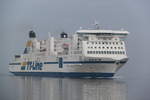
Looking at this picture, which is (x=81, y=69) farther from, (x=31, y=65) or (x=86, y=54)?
(x=31, y=65)

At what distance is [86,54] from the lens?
27.6m

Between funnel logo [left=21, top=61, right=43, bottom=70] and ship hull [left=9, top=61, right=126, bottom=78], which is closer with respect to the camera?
ship hull [left=9, top=61, right=126, bottom=78]

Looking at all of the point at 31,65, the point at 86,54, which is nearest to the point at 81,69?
the point at 86,54

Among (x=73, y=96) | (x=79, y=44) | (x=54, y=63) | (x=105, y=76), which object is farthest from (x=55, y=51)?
(x=73, y=96)

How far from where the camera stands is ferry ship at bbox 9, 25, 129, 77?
27438mm

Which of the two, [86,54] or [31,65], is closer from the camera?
[86,54]

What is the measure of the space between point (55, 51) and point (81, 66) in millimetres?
4921

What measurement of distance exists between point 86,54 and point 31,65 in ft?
29.8

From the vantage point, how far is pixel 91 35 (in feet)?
94.0

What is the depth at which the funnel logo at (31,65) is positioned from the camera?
34094mm

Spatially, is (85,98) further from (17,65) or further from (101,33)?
(17,65)

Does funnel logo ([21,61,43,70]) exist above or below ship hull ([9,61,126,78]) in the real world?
above

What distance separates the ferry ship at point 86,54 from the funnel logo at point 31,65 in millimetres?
199

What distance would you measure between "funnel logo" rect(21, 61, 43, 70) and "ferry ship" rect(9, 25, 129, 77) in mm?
199
